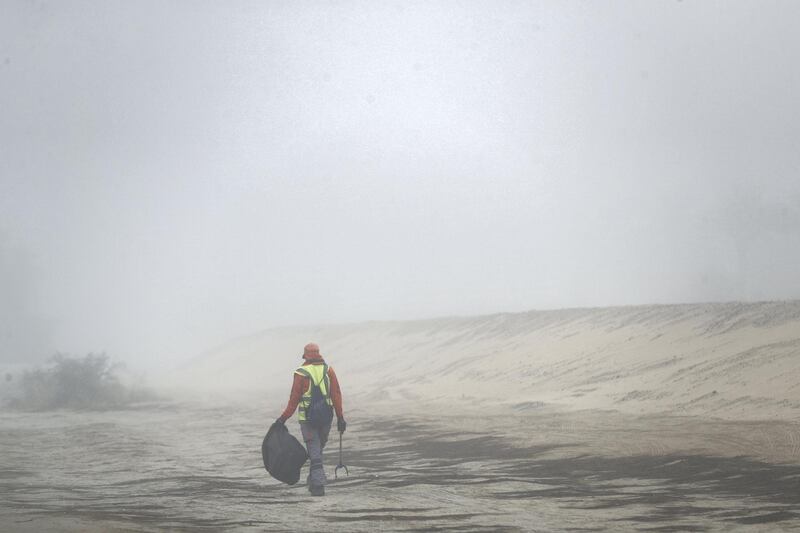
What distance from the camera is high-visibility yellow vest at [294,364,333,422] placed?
11.4 m

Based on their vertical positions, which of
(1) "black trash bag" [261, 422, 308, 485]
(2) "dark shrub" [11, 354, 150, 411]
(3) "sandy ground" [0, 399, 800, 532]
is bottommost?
(3) "sandy ground" [0, 399, 800, 532]

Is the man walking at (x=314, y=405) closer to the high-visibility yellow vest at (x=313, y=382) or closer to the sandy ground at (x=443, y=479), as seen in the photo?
the high-visibility yellow vest at (x=313, y=382)

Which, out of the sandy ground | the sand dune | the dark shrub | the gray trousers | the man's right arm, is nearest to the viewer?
the sandy ground

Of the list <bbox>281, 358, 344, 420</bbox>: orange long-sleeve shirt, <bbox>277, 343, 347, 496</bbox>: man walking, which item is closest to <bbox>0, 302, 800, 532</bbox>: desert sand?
<bbox>277, 343, 347, 496</bbox>: man walking

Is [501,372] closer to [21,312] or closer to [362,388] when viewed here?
[362,388]

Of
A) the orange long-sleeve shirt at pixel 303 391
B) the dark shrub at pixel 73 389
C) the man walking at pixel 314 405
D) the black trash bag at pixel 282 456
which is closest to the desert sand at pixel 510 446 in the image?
the black trash bag at pixel 282 456

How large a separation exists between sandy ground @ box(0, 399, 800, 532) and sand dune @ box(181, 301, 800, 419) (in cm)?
230

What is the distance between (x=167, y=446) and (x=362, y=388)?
69.5 feet

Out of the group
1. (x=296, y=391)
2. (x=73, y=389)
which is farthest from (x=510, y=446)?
(x=73, y=389)

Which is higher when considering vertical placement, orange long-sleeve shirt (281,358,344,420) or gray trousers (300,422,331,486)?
orange long-sleeve shirt (281,358,344,420)

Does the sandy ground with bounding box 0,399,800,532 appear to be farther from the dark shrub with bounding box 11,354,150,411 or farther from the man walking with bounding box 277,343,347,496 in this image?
the dark shrub with bounding box 11,354,150,411

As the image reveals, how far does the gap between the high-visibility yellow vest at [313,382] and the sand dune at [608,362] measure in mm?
11265

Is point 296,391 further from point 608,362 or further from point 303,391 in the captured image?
point 608,362

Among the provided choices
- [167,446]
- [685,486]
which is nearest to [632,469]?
[685,486]
